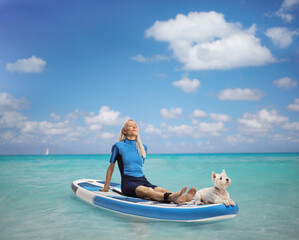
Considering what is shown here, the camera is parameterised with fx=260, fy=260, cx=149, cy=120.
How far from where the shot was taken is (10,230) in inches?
150

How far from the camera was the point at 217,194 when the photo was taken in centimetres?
361

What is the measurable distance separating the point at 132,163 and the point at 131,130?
0.57 metres

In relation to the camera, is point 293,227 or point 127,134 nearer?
point 293,227

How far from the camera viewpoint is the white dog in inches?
132

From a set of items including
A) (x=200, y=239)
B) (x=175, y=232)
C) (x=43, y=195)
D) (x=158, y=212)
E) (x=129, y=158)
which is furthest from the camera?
(x=43, y=195)

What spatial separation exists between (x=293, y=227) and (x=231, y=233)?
103cm

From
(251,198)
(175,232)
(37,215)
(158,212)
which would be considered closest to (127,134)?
(158,212)

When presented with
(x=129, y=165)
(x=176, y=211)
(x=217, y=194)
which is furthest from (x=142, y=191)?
(x=217, y=194)

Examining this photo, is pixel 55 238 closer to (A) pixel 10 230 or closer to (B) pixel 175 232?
(A) pixel 10 230

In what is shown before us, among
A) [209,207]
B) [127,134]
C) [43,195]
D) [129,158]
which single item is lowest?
[43,195]

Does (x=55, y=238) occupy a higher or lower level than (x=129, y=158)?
lower

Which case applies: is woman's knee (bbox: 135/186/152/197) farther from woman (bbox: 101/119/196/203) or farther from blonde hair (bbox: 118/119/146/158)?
blonde hair (bbox: 118/119/146/158)

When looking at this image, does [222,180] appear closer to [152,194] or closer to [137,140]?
[152,194]

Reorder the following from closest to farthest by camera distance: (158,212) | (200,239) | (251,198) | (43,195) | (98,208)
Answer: (200,239) → (158,212) → (98,208) → (251,198) → (43,195)
